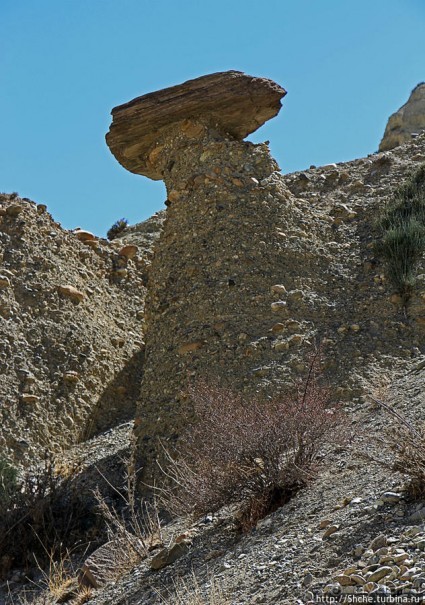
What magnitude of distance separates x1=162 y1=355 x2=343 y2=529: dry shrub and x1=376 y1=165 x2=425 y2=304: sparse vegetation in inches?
169

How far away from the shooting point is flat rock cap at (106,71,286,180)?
1316 centimetres

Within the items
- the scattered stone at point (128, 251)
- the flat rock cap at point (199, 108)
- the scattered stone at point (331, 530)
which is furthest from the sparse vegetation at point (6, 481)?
the scattered stone at point (128, 251)

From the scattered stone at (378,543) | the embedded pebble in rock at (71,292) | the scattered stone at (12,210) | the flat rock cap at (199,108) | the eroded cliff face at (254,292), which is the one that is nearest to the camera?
the scattered stone at (378,543)

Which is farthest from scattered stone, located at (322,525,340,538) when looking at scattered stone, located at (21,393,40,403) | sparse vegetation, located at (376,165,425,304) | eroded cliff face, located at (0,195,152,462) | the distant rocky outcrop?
the distant rocky outcrop

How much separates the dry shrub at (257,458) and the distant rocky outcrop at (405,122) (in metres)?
19.4

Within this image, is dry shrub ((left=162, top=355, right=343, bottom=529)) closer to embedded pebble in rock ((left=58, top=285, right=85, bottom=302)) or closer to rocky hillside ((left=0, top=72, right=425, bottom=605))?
rocky hillside ((left=0, top=72, right=425, bottom=605))

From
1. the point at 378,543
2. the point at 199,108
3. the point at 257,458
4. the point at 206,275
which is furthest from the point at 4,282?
the point at 378,543

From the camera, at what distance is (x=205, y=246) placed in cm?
1212

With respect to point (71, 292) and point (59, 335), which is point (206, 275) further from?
point (71, 292)

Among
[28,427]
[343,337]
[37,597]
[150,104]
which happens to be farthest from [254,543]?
[150,104]

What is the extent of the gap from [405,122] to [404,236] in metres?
16.3

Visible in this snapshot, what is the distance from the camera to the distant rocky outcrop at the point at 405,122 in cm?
2663

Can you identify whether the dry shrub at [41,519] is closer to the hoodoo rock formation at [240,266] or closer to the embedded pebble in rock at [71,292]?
the hoodoo rock formation at [240,266]

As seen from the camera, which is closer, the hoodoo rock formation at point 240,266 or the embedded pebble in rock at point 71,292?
the hoodoo rock formation at point 240,266
